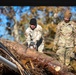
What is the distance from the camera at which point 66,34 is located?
237 inches

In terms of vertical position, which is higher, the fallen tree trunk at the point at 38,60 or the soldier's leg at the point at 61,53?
the fallen tree trunk at the point at 38,60

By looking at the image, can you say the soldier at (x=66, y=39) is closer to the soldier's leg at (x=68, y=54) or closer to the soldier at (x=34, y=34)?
the soldier's leg at (x=68, y=54)

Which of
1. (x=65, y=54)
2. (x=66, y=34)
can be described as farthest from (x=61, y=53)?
(x=66, y=34)

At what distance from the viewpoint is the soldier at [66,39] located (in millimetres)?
5969

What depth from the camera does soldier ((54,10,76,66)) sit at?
5.97 metres

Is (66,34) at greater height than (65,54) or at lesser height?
greater

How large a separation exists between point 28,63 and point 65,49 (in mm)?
1991

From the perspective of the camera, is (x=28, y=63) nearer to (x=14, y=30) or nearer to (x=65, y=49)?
(x=65, y=49)

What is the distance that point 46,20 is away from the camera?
35.0 feet

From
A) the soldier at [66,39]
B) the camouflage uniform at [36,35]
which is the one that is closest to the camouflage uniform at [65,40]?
the soldier at [66,39]

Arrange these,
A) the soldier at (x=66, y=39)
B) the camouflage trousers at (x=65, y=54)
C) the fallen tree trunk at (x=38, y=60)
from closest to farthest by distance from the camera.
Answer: the fallen tree trunk at (x=38, y=60)
the soldier at (x=66, y=39)
the camouflage trousers at (x=65, y=54)

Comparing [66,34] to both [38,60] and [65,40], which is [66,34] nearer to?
[65,40]

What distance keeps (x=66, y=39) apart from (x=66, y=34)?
13 cm
